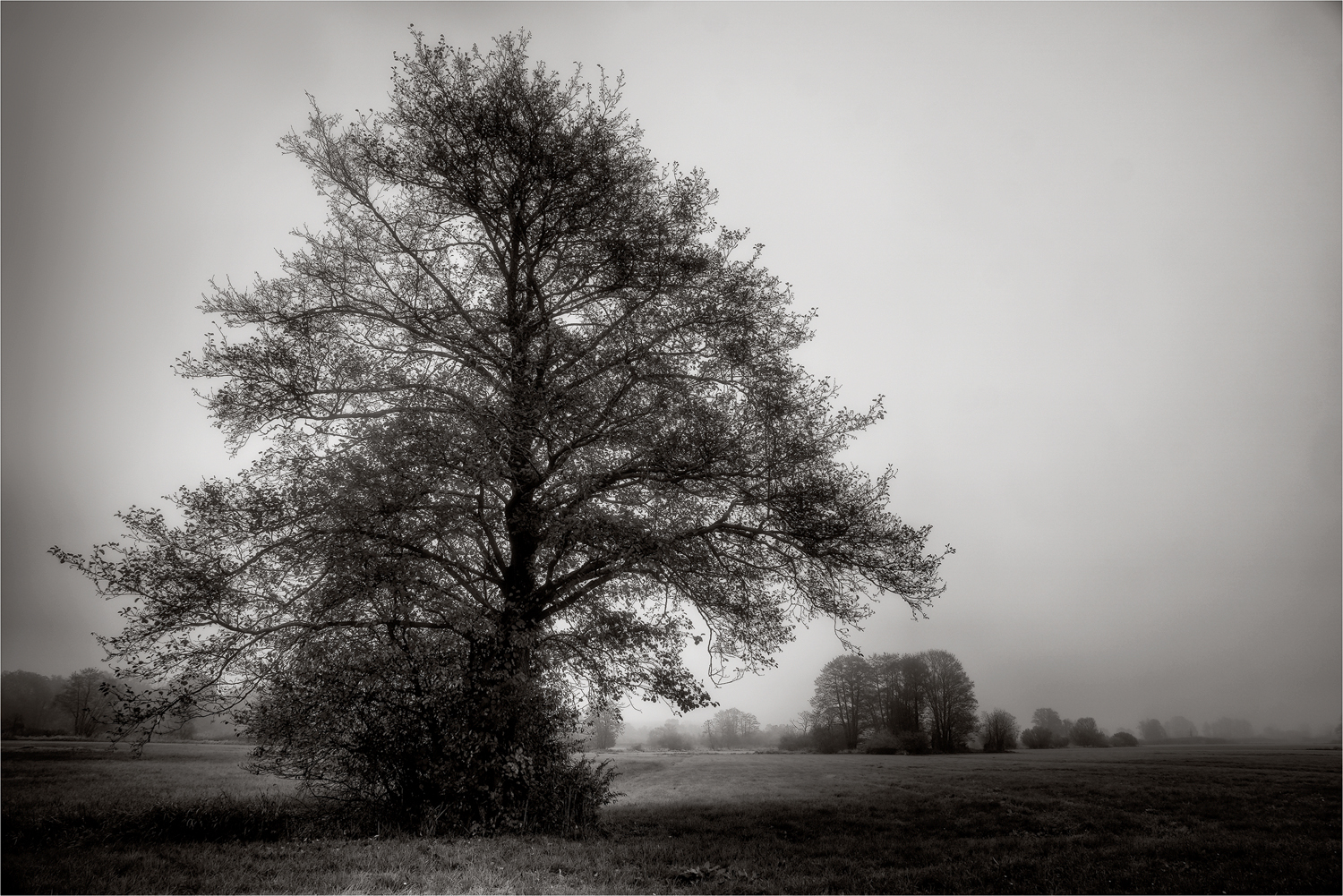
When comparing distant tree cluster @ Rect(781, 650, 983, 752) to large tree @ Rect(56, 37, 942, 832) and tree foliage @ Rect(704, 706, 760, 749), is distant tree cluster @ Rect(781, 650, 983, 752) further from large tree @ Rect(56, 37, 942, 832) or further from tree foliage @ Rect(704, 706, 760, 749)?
large tree @ Rect(56, 37, 942, 832)

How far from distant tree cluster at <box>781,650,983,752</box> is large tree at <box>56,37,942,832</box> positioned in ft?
135

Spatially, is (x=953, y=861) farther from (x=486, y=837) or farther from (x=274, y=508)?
(x=274, y=508)

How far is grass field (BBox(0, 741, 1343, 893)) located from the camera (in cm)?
696

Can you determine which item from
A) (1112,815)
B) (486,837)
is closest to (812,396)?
(486,837)

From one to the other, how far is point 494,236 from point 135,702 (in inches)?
387

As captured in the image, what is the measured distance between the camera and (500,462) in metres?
9.23

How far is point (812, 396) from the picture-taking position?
1158 cm

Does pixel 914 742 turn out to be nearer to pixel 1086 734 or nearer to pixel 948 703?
pixel 948 703

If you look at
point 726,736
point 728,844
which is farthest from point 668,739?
point 728,844

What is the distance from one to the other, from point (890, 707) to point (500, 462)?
167 feet

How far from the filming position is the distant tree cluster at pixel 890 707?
47.9 meters

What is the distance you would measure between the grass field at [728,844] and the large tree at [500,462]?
→ 165cm

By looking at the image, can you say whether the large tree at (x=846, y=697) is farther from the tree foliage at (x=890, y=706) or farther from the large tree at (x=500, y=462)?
the large tree at (x=500, y=462)

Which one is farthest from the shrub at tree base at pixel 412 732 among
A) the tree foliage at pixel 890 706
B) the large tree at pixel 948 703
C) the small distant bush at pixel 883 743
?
the large tree at pixel 948 703
